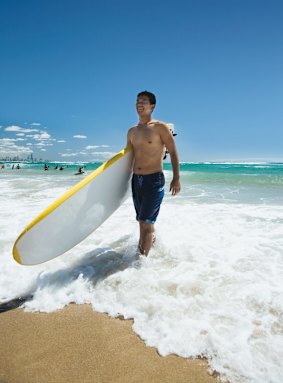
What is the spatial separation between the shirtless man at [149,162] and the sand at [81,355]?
1.18m

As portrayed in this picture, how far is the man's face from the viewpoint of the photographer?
3.03 meters

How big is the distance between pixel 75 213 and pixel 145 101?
146 cm

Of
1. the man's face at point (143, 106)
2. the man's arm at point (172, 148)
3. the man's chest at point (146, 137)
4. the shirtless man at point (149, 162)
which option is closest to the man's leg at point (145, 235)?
the shirtless man at point (149, 162)

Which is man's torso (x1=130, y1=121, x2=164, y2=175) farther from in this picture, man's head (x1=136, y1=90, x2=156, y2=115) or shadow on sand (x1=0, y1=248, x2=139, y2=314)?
shadow on sand (x1=0, y1=248, x2=139, y2=314)

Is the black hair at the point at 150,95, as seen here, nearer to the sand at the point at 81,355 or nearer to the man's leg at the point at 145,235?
the man's leg at the point at 145,235

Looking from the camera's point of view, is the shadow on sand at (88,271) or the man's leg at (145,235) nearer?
the shadow on sand at (88,271)

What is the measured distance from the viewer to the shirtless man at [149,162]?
3.04 metres

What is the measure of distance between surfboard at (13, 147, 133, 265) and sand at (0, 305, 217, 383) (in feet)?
2.22

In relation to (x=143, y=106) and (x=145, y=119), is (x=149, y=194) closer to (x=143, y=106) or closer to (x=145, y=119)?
(x=145, y=119)

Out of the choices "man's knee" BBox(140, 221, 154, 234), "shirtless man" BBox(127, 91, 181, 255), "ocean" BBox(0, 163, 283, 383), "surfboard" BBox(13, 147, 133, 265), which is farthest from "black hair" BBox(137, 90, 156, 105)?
"ocean" BBox(0, 163, 283, 383)

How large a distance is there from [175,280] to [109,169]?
151 centimetres

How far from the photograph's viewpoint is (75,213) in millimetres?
3004

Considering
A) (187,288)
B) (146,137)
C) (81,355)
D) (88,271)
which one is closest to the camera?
(81,355)

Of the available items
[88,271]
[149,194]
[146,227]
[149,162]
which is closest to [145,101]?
[149,162]
